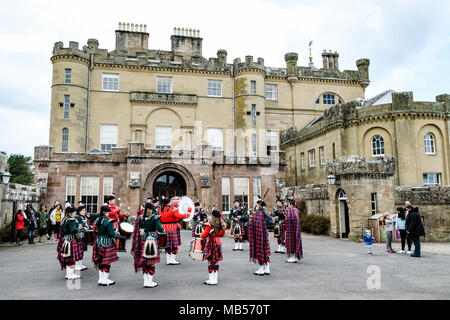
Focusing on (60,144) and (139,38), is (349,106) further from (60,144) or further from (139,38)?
(60,144)

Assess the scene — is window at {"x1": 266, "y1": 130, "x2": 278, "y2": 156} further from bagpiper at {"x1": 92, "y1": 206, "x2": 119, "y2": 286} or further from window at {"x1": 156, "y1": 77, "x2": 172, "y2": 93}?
bagpiper at {"x1": 92, "y1": 206, "x2": 119, "y2": 286}

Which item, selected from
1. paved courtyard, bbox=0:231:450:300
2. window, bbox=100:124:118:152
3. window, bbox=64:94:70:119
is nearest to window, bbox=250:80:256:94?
window, bbox=100:124:118:152

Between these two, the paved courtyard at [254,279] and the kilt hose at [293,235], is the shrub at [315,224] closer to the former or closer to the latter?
the paved courtyard at [254,279]

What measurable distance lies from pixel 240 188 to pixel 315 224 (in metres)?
6.78

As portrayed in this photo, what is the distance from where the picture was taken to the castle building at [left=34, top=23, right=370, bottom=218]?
2358 centimetres

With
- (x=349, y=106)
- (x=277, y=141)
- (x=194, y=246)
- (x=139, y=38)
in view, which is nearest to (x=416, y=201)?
(x=349, y=106)

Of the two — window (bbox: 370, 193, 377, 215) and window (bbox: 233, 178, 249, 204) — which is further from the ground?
window (bbox: 233, 178, 249, 204)

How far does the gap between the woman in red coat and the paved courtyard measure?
0.33 metres

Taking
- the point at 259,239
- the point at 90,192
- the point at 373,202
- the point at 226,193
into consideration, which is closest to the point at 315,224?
the point at 373,202

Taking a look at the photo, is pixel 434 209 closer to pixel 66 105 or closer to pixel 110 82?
pixel 110 82

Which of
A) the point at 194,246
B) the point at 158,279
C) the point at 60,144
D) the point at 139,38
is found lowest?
the point at 158,279

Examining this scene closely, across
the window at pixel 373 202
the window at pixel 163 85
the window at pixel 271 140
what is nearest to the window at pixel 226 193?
the window at pixel 271 140
